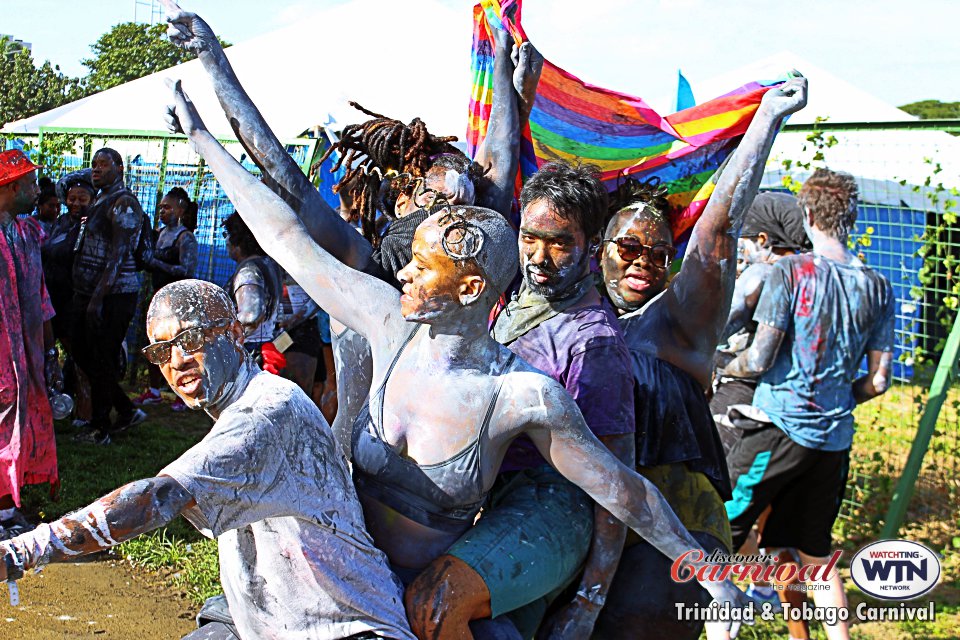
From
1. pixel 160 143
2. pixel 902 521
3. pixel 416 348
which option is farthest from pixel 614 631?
pixel 160 143

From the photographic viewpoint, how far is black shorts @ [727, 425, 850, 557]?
15.1 feet

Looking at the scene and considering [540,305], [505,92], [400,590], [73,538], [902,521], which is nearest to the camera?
[73,538]

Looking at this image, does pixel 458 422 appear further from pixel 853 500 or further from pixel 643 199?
pixel 853 500

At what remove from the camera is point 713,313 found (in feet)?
9.26

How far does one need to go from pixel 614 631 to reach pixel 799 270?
2604 millimetres

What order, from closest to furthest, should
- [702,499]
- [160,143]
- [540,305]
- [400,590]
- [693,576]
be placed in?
[400,590], [693,576], [540,305], [702,499], [160,143]

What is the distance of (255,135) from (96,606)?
123 inches

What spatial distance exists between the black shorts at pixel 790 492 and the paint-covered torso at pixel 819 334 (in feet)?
0.24

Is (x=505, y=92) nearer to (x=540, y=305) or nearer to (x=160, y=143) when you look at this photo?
(x=540, y=305)

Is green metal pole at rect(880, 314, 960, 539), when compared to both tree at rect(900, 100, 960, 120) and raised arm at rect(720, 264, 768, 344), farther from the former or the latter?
tree at rect(900, 100, 960, 120)

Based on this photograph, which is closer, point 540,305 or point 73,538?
point 73,538

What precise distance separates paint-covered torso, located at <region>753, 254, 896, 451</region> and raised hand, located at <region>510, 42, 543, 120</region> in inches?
85.2

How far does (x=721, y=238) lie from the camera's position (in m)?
2.73

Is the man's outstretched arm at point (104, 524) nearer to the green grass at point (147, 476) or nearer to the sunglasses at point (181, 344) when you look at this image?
the sunglasses at point (181, 344)
